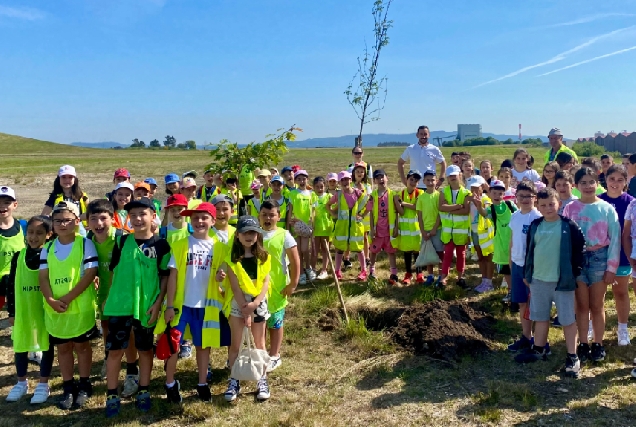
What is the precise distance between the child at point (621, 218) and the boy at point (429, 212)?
103 inches

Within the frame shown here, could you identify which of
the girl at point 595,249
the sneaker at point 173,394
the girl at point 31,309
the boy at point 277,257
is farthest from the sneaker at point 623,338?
the girl at point 31,309

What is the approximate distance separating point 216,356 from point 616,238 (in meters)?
4.63

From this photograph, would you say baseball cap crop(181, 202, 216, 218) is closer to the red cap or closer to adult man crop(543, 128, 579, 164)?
the red cap

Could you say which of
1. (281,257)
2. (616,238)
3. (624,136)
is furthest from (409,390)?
(624,136)

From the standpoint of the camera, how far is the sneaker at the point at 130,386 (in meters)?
4.60

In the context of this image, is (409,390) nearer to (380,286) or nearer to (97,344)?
(380,286)

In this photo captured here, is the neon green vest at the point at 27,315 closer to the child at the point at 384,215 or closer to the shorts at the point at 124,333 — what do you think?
the shorts at the point at 124,333

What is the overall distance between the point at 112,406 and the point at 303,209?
4.70 meters

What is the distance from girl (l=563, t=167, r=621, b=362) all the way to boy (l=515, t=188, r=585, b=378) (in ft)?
0.71

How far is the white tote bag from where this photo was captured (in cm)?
414

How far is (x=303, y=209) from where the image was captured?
26.9ft

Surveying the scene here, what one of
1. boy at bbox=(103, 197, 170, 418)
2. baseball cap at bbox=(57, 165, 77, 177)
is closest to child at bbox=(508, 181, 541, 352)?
boy at bbox=(103, 197, 170, 418)

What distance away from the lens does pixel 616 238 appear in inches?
189

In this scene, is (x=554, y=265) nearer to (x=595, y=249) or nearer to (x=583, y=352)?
(x=595, y=249)
